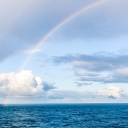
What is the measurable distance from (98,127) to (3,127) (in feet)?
99.6

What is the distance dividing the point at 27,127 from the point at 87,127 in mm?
19291

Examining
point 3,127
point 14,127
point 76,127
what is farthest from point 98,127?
point 3,127

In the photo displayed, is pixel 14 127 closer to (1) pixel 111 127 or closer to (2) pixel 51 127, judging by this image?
(2) pixel 51 127

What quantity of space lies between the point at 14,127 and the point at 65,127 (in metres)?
16.4

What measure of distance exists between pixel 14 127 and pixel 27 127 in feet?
13.7

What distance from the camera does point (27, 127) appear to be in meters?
52.6

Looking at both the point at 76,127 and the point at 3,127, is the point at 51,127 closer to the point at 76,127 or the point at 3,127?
the point at 76,127

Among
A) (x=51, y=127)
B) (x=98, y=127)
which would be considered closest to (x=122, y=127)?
(x=98, y=127)

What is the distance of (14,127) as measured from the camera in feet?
172

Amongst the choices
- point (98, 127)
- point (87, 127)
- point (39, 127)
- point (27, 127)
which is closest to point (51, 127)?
point (39, 127)

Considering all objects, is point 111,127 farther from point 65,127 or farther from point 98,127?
point 65,127

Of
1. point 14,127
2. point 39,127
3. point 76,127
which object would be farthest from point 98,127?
point 14,127

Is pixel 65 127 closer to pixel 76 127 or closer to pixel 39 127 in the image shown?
pixel 76 127

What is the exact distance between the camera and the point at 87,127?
52938 mm
